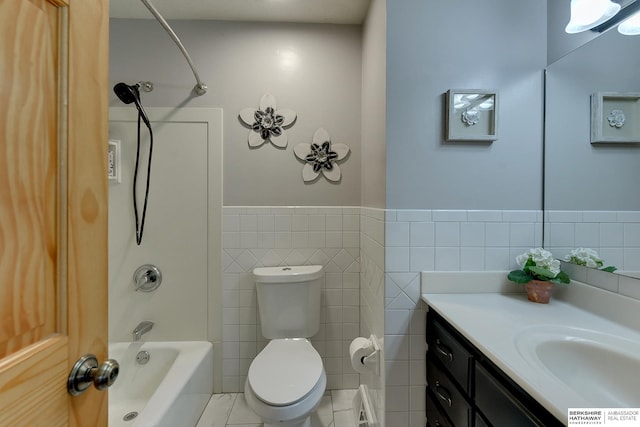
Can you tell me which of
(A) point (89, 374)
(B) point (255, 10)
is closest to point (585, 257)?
(A) point (89, 374)

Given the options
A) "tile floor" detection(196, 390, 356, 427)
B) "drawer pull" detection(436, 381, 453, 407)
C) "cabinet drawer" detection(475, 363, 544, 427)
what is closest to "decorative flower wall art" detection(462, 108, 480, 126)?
"cabinet drawer" detection(475, 363, 544, 427)

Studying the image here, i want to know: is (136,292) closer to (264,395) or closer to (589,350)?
(264,395)

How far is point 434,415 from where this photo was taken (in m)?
1.08

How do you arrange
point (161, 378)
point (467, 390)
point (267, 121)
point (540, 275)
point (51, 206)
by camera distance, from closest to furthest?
1. point (51, 206)
2. point (467, 390)
3. point (540, 275)
4. point (161, 378)
5. point (267, 121)

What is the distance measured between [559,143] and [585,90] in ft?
0.68

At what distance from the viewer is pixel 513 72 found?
1.19 m

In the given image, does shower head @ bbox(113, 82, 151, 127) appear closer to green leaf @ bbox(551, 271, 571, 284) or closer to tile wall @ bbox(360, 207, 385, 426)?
tile wall @ bbox(360, 207, 385, 426)

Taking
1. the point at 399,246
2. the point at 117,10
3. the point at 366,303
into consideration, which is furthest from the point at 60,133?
the point at 117,10

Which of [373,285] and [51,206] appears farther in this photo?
[373,285]

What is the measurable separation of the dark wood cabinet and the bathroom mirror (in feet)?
2.08

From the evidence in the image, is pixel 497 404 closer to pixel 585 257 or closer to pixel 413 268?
pixel 413 268

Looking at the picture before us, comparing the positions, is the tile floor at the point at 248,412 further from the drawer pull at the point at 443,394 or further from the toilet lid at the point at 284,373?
the drawer pull at the point at 443,394

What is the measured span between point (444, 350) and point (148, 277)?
164 centimetres

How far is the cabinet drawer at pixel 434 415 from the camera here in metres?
1.00
